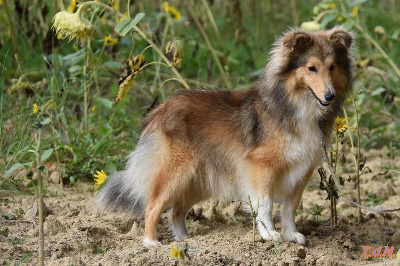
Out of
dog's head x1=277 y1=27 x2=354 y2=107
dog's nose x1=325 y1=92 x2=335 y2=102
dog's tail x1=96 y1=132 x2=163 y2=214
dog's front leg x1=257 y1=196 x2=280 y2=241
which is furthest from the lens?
dog's tail x1=96 y1=132 x2=163 y2=214

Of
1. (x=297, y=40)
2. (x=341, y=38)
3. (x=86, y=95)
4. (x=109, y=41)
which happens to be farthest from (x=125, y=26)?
(x=341, y=38)

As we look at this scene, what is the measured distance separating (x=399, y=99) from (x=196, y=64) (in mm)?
2792

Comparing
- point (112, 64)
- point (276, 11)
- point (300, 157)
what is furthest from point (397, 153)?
point (276, 11)

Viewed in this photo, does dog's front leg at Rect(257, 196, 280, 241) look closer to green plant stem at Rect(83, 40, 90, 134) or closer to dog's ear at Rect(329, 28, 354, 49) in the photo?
dog's ear at Rect(329, 28, 354, 49)

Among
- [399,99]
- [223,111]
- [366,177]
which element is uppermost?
[223,111]

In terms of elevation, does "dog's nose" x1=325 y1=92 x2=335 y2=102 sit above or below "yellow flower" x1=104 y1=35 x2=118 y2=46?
below

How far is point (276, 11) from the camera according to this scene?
37.2ft

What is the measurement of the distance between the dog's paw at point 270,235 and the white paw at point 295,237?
0.15 metres

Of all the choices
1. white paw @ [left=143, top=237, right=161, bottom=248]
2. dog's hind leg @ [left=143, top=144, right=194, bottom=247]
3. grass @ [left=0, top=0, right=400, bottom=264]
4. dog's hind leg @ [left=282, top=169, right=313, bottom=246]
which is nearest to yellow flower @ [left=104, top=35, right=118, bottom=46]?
grass @ [left=0, top=0, right=400, bottom=264]

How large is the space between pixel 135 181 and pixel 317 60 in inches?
58.8

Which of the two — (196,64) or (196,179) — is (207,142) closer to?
(196,179)

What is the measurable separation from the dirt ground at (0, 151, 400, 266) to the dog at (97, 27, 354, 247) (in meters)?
0.17

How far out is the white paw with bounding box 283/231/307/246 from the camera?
4992mm

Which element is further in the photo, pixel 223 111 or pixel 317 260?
pixel 223 111
